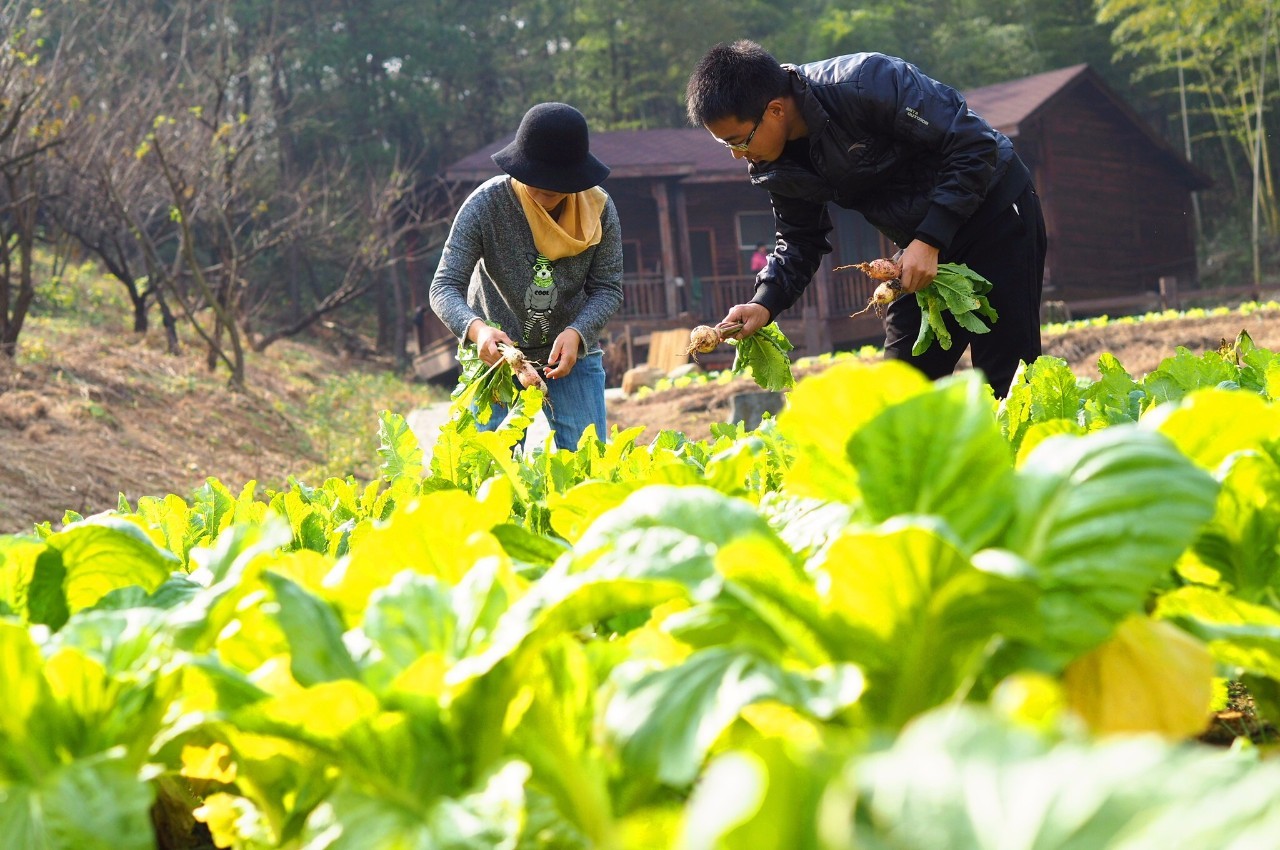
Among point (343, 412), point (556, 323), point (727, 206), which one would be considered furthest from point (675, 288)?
point (556, 323)

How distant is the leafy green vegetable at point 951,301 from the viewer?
3967 millimetres

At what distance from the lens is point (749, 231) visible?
32.7 metres

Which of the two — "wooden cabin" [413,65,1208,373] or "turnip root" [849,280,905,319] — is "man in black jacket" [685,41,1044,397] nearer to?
"turnip root" [849,280,905,319]

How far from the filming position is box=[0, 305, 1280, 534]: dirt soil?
1053cm

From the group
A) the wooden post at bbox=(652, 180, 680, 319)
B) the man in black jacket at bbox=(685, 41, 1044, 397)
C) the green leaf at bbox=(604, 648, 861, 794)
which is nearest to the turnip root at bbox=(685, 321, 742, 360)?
the man in black jacket at bbox=(685, 41, 1044, 397)

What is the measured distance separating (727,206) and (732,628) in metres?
32.2

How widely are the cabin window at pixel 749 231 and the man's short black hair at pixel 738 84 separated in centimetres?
2852

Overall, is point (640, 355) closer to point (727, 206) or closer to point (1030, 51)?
point (727, 206)

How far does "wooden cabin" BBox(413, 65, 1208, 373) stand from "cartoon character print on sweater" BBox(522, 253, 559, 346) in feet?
74.4

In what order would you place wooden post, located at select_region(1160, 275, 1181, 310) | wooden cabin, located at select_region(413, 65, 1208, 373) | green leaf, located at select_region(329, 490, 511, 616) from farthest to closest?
wooden cabin, located at select_region(413, 65, 1208, 373)
wooden post, located at select_region(1160, 275, 1181, 310)
green leaf, located at select_region(329, 490, 511, 616)

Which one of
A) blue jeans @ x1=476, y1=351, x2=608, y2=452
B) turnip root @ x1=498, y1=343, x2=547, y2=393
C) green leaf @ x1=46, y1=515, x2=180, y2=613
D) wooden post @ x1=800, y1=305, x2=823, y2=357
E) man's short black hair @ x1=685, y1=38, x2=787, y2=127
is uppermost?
man's short black hair @ x1=685, y1=38, x2=787, y2=127

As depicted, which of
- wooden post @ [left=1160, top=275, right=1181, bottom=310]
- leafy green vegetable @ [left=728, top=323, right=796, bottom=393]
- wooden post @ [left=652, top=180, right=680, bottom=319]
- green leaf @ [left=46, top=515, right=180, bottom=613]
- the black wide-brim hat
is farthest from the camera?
wooden post @ [left=652, top=180, right=680, bottom=319]

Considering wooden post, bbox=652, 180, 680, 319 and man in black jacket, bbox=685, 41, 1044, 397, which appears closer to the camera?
man in black jacket, bbox=685, 41, 1044, 397

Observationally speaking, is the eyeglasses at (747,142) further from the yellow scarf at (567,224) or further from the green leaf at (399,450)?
the green leaf at (399,450)
